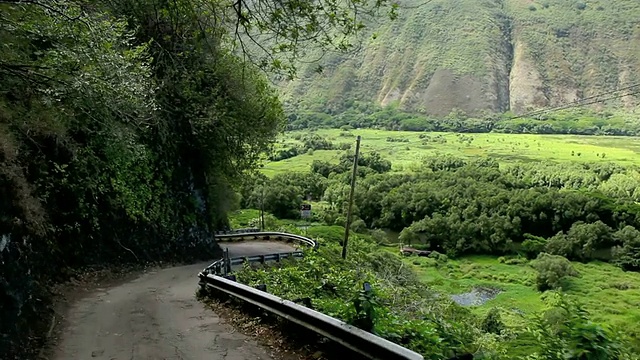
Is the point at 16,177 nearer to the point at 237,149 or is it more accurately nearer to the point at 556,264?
the point at 237,149

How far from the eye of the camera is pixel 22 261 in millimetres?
9984

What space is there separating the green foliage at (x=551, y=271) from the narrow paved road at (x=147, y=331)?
211 feet

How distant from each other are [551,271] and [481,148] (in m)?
106

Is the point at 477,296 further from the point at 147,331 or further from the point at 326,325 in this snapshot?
the point at 326,325

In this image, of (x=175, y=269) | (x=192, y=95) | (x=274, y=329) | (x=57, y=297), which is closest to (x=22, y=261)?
(x=57, y=297)

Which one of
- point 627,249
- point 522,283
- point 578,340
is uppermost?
point 578,340

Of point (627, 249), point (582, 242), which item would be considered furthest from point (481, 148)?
point (627, 249)

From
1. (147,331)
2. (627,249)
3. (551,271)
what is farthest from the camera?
(627,249)

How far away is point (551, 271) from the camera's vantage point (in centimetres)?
7131

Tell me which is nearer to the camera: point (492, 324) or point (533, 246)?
point (492, 324)

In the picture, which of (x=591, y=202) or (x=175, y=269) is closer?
(x=175, y=269)

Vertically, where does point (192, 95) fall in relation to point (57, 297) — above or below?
above

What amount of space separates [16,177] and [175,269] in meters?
11.4

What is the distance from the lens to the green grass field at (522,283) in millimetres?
61000
